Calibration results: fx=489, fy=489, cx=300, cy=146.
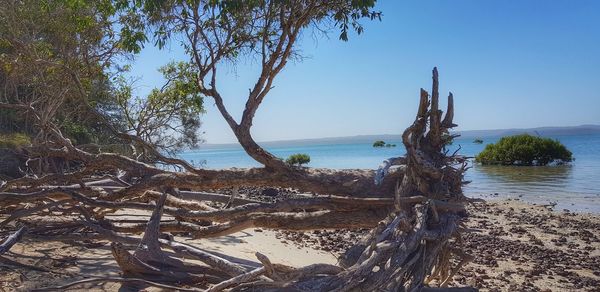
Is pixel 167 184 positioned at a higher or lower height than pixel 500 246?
higher

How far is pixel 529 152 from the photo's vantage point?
29688 mm

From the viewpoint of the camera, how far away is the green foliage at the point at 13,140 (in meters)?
14.7

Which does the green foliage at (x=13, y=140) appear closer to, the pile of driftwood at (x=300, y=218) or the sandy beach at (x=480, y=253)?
the pile of driftwood at (x=300, y=218)

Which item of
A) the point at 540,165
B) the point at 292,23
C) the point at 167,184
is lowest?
the point at 540,165

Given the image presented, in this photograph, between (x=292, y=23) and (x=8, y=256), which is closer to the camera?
(x=8, y=256)

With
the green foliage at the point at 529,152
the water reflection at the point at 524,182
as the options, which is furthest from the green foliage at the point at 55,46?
the green foliage at the point at 529,152

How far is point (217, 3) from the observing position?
6453mm

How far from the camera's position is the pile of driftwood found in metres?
3.97

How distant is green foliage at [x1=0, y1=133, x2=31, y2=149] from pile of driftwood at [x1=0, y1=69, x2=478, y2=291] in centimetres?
881

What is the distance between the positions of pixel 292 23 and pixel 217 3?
3.83ft

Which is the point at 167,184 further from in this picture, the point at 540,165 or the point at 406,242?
the point at 540,165

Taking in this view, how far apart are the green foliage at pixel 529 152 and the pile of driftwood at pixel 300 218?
2515cm

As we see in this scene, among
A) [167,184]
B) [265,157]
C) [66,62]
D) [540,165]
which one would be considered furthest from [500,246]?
[540,165]

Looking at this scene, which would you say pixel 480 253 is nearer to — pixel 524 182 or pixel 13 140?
pixel 524 182
